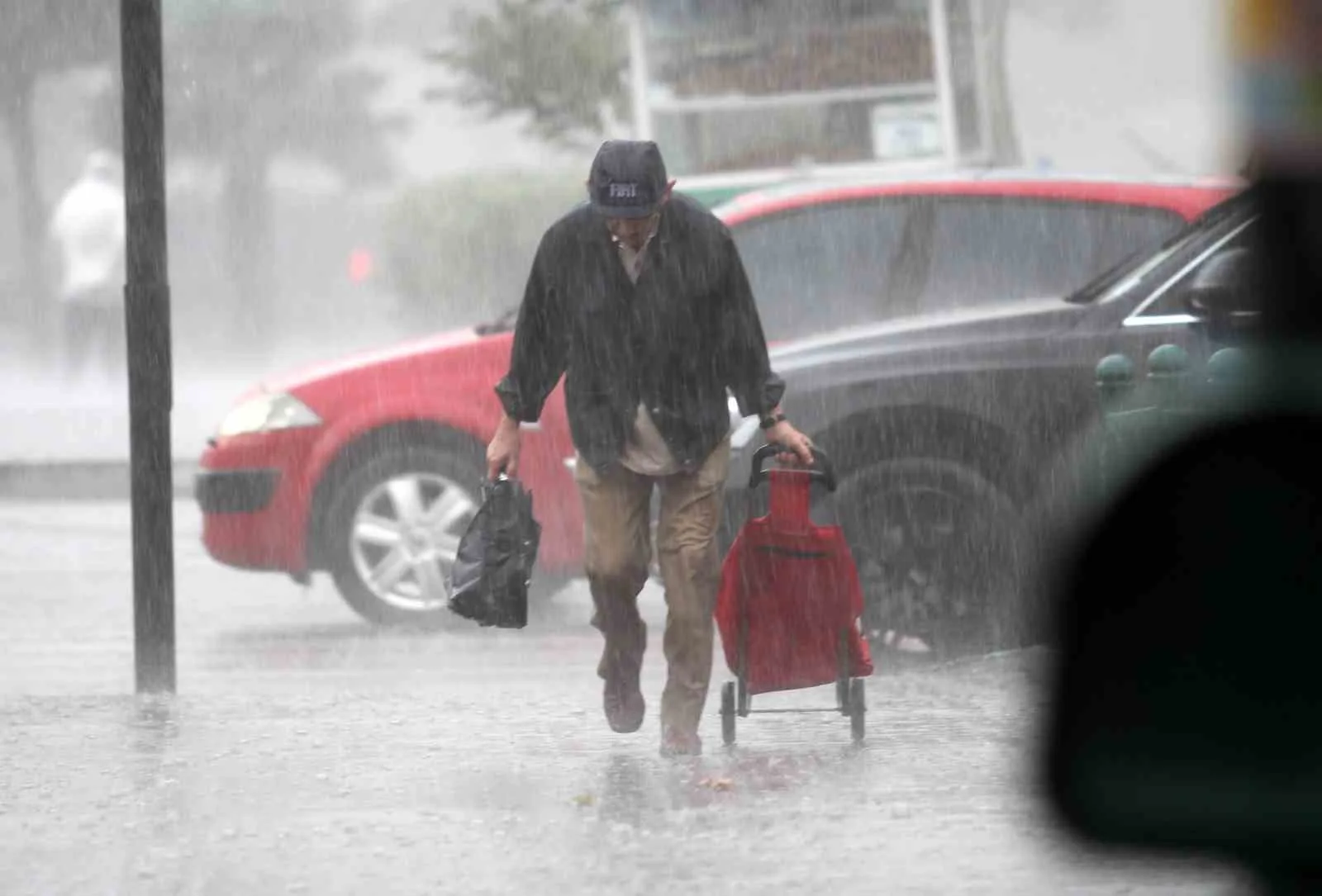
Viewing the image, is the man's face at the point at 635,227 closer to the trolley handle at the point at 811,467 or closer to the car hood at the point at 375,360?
the trolley handle at the point at 811,467

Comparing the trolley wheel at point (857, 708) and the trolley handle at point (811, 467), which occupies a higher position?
the trolley handle at point (811, 467)

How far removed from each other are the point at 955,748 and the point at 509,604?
1.31 metres

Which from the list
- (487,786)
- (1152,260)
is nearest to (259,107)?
(1152,260)

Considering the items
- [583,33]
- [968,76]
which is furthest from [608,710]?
[583,33]

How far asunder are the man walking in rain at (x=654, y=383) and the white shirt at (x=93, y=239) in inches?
626

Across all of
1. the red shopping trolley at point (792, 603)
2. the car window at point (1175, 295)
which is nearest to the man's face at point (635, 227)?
the red shopping trolley at point (792, 603)

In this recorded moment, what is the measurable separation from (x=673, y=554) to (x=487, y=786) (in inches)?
34.8

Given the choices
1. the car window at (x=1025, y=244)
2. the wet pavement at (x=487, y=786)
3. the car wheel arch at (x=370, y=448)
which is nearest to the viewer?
the wet pavement at (x=487, y=786)

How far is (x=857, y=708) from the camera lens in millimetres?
7855

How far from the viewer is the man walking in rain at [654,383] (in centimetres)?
767

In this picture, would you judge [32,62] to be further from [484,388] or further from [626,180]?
[626,180]

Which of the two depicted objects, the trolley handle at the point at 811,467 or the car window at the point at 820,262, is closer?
the trolley handle at the point at 811,467

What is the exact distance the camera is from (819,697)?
897cm

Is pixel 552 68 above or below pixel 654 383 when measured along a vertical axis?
above
